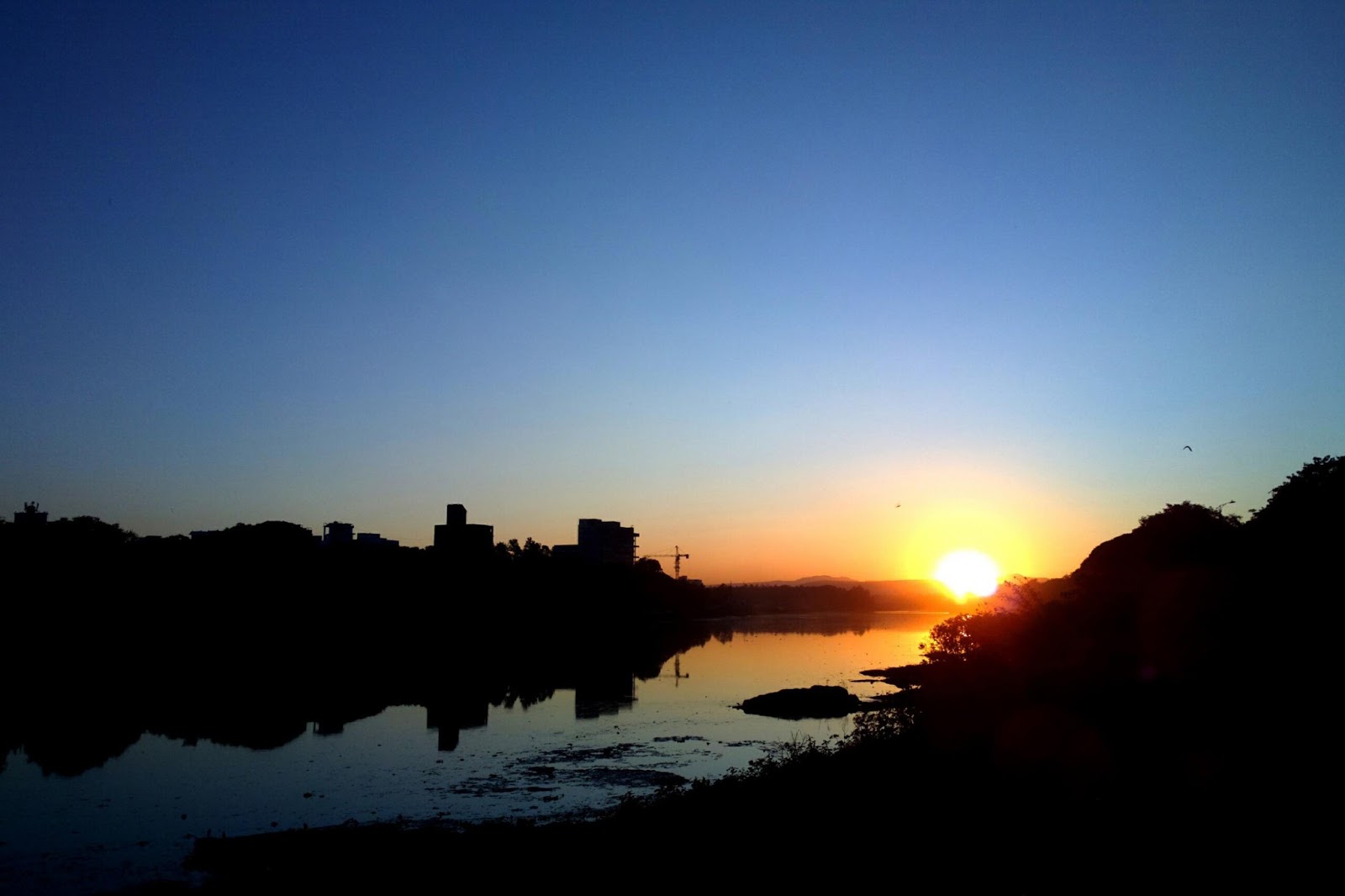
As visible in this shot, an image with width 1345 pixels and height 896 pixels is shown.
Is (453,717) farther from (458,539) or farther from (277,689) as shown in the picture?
(458,539)

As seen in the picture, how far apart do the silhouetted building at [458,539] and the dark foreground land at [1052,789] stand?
4253 inches

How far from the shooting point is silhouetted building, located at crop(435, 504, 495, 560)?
140 m

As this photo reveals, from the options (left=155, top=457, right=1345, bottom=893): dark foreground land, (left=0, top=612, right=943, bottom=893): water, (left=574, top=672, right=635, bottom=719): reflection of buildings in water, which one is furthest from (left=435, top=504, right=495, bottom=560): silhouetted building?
(left=155, top=457, right=1345, bottom=893): dark foreground land

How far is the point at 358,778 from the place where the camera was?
3831 cm

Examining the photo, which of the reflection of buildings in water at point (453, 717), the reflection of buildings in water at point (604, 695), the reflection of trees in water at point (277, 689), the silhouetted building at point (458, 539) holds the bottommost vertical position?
the reflection of buildings in water at point (604, 695)

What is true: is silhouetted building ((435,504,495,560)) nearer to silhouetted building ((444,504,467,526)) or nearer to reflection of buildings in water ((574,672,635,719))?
silhouetted building ((444,504,467,526))

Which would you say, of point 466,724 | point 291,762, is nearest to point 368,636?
point 466,724

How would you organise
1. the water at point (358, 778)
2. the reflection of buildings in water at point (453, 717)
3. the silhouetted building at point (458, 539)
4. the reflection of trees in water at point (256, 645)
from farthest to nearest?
the silhouetted building at point (458, 539) < the reflection of trees in water at point (256, 645) < the reflection of buildings in water at point (453, 717) < the water at point (358, 778)

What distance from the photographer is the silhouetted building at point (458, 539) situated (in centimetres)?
14050

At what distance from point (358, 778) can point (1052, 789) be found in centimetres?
2805

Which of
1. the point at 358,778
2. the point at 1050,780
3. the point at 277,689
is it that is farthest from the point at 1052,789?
the point at 277,689

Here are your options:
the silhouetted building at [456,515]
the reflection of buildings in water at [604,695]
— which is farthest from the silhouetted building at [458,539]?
the reflection of buildings in water at [604,695]

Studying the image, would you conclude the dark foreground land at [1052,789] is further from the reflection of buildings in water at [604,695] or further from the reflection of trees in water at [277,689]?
the reflection of buildings in water at [604,695]

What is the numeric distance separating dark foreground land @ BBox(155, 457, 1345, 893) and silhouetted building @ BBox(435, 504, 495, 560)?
4253 inches
